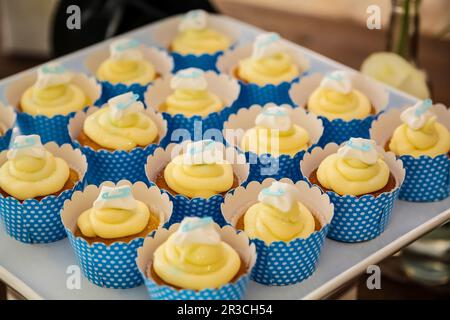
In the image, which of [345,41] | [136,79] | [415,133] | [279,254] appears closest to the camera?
[279,254]

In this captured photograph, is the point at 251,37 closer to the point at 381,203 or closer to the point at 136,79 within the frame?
the point at 136,79

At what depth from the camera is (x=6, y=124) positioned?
214 centimetres

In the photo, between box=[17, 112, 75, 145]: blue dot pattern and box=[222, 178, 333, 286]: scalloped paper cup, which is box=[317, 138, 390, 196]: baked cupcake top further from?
box=[17, 112, 75, 145]: blue dot pattern

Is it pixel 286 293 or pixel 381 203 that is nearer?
pixel 286 293

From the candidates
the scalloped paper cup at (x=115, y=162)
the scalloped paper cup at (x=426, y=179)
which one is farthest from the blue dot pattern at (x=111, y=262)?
the scalloped paper cup at (x=426, y=179)

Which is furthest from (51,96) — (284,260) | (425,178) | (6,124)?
(425,178)

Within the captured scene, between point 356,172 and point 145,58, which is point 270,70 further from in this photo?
point 356,172

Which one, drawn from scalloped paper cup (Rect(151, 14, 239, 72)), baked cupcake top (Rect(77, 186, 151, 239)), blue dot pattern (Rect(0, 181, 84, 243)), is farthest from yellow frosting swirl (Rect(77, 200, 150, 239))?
scalloped paper cup (Rect(151, 14, 239, 72))

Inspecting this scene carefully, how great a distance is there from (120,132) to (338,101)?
0.57 m

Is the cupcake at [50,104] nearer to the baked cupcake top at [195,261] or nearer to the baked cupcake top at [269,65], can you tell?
the baked cupcake top at [269,65]

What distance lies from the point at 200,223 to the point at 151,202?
1.01 feet

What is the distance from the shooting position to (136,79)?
2365 millimetres

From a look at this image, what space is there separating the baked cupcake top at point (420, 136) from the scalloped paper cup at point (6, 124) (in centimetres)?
94
